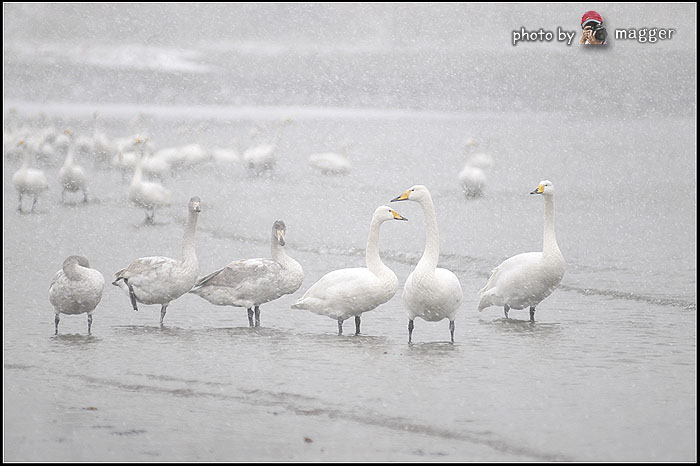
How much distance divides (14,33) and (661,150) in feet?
A: 217

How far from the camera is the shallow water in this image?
6.79m

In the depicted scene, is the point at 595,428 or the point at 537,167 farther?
the point at 537,167

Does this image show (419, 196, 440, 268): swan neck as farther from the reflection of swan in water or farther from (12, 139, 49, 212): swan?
the reflection of swan in water

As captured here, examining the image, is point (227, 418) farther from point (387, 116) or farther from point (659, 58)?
point (659, 58)

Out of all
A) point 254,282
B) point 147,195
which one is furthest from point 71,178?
point 254,282

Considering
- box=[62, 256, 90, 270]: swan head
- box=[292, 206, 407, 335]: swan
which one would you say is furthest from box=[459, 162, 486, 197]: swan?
box=[62, 256, 90, 270]: swan head

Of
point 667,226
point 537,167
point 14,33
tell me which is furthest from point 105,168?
point 14,33

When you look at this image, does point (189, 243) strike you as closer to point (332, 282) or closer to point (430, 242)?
point (332, 282)

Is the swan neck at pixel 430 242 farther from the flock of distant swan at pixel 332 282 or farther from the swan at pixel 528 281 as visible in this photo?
the swan at pixel 528 281

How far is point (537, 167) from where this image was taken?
2750 cm

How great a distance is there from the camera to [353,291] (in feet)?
31.9

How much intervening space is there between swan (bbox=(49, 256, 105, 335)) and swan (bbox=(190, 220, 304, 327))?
1154 millimetres

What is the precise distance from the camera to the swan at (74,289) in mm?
9633

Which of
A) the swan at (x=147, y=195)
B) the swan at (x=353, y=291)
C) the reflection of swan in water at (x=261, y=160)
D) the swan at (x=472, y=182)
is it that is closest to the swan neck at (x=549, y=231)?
the swan at (x=353, y=291)
